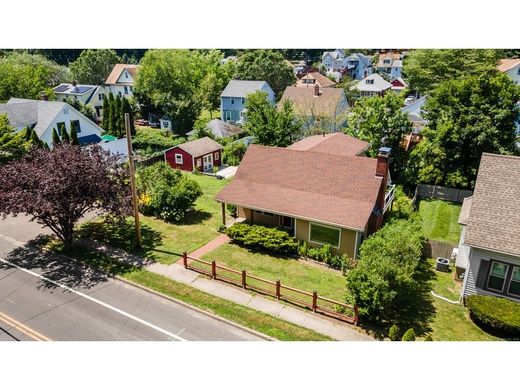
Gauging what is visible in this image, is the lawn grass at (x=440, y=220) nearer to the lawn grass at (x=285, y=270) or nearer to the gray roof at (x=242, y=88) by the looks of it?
the lawn grass at (x=285, y=270)

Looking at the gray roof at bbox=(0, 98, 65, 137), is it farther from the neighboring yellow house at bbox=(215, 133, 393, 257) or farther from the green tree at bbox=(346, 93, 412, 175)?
the green tree at bbox=(346, 93, 412, 175)

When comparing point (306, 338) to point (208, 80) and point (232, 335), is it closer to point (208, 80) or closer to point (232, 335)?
point (232, 335)

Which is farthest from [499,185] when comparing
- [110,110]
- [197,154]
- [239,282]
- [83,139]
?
Result: [110,110]

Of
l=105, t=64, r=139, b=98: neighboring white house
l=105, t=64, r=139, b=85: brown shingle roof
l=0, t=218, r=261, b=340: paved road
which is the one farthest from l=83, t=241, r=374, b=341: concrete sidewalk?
l=105, t=64, r=139, b=85: brown shingle roof

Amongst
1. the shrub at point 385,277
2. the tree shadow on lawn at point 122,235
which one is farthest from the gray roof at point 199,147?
the shrub at point 385,277

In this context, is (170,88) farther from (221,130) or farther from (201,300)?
(201,300)

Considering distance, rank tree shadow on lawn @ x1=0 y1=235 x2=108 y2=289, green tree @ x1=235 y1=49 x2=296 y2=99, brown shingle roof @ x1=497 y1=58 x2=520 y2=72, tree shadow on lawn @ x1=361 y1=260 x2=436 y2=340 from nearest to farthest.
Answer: tree shadow on lawn @ x1=361 y1=260 x2=436 y2=340 < tree shadow on lawn @ x1=0 y1=235 x2=108 y2=289 < brown shingle roof @ x1=497 y1=58 x2=520 y2=72 < green tree @ x1=235 y1=49 x2=296 y2=99

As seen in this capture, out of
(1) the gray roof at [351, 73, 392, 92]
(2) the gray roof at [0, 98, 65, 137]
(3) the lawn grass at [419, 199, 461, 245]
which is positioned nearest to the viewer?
(3) the lawn grass at [419, 199, 461, 245]
